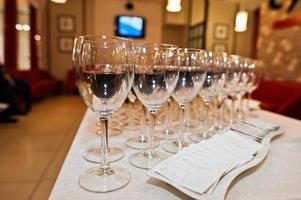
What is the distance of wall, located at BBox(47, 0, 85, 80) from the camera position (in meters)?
6.56

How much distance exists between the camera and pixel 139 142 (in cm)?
68

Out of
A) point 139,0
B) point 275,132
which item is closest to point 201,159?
point 275,132

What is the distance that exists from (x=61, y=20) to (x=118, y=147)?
689cm

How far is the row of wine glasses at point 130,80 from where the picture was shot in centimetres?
46

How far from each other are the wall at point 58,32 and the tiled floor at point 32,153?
3571mm

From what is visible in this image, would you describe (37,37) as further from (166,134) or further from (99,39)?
(99,39)

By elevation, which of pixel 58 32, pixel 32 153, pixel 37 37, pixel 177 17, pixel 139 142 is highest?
pixel 177 17

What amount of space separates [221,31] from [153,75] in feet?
23.5

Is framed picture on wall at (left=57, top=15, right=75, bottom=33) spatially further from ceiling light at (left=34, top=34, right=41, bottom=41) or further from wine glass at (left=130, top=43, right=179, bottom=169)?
wine glass at (left=130, top=43, right=179, bottom=169)

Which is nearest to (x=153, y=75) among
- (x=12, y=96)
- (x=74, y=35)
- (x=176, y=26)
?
(x=12, y=96)

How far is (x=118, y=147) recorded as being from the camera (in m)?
0.64

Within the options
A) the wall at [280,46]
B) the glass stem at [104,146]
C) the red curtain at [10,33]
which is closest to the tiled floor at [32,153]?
the glass stem at [104,146]

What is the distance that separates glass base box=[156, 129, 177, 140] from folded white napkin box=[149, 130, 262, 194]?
0.55ft

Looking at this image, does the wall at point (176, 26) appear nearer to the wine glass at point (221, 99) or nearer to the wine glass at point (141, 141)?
the wine glass at point (221, 99)
